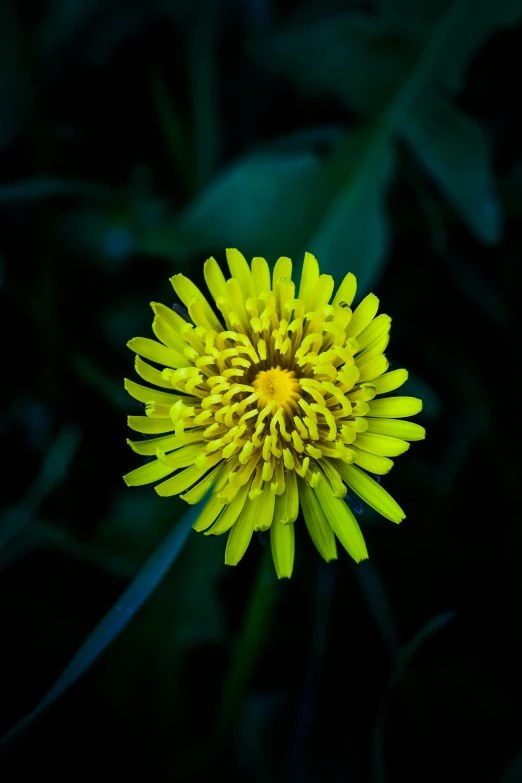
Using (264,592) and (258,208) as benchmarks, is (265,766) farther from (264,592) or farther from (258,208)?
(258,208)

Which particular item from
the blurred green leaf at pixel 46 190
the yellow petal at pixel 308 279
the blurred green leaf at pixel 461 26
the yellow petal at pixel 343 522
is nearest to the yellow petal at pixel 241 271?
the yellow petal at pixel 308 279

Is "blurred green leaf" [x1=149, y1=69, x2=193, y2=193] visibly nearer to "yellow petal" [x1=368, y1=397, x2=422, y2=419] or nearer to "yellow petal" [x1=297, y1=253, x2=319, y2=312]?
"yellow petal" [x1=297, y1=253, x2=319, y2=312]

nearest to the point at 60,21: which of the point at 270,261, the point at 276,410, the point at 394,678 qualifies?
the point at 270,261

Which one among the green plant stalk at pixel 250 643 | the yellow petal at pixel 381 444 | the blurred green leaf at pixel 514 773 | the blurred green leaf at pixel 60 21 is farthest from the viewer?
the blurred green leaf at pixel 60 21

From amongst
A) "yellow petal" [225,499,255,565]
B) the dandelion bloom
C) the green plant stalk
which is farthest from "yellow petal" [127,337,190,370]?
the green plant stalk

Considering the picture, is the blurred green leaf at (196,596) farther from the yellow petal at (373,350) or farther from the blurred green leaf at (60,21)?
the blurred green leaf at (60,21)

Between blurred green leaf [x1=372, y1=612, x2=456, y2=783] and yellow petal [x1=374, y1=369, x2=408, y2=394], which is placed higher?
yellow petal [x1=374, y1=369, x2=408, y2=394]
